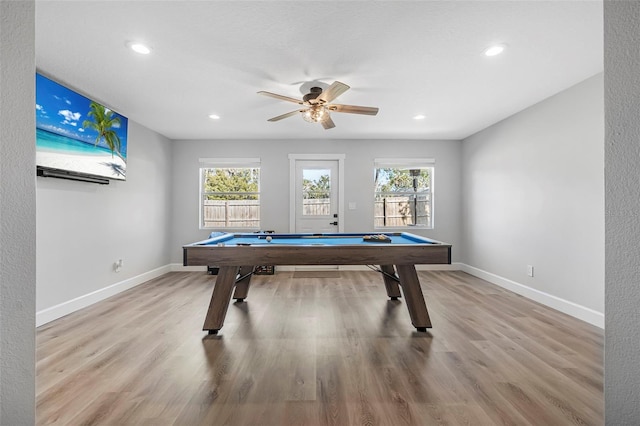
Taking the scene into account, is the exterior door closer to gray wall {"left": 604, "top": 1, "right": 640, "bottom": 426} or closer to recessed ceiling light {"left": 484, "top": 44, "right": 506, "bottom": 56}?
recessed ceiling light {"left": 484, "top": 44, "right": 506, "bottom": 56}

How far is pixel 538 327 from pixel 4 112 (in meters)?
3.56

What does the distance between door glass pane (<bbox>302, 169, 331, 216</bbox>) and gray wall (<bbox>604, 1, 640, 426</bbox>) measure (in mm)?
4380

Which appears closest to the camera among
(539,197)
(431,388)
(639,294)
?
(639,294)

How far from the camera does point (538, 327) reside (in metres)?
2.51

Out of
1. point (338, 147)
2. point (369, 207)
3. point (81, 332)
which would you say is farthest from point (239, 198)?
point (81, 332)

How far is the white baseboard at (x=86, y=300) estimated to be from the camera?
102 inches

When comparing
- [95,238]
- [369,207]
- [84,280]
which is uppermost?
[369,207]

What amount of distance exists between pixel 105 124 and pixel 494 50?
4.00m

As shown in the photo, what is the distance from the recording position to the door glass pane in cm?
512

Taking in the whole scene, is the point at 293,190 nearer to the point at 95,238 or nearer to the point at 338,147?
the point at 338,147

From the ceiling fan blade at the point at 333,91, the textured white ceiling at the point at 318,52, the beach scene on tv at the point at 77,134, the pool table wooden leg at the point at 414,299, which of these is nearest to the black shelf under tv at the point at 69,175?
the beach scene on tv at the point at 77,134

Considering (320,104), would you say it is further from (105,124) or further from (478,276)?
(478,276)

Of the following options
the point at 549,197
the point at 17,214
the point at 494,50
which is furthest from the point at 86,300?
the point at 549,197

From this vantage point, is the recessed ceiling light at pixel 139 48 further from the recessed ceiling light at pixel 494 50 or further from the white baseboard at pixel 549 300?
the white baseboard at pixel 549 300
